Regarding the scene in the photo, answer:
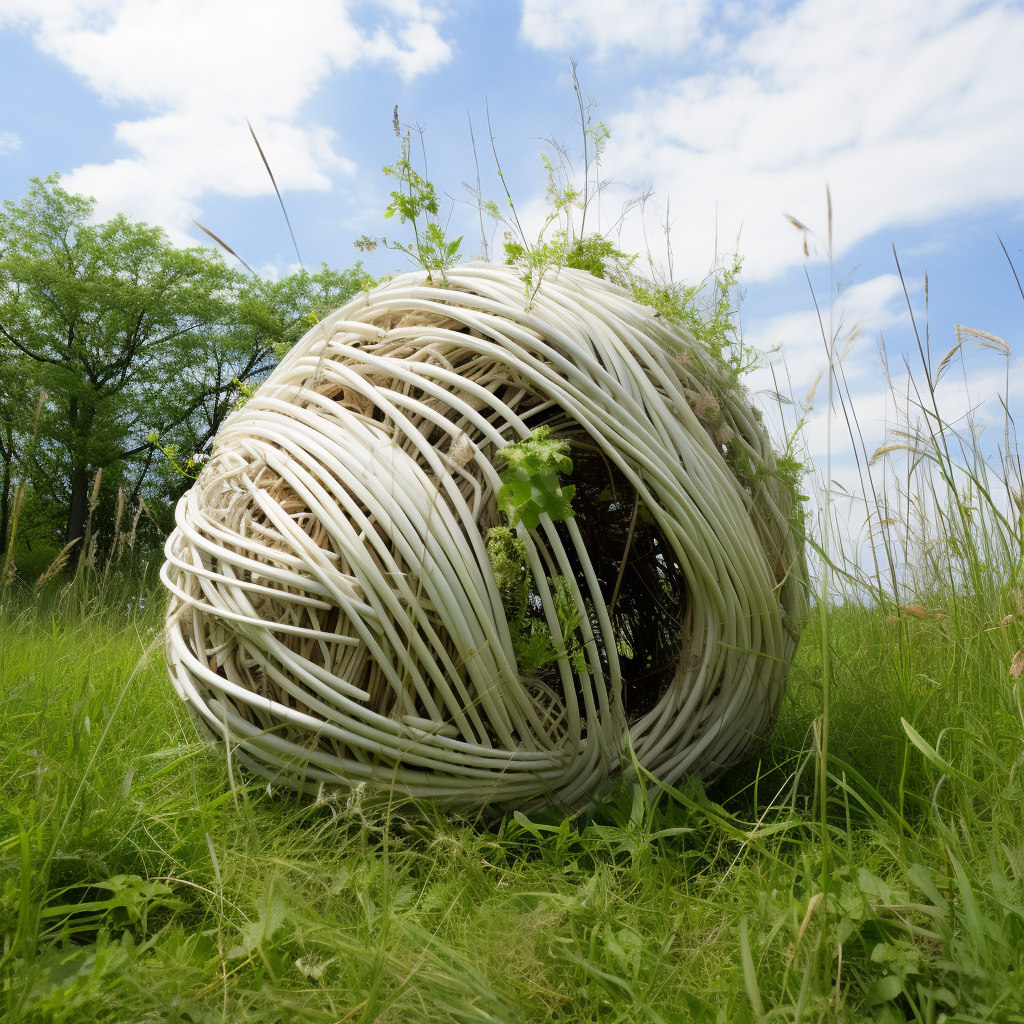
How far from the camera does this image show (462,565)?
1188 mm

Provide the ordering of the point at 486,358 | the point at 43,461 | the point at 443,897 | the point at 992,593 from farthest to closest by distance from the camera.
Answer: the point at 43,461 < the point at 992,593 < the point at 486,358 < the point at 443,897

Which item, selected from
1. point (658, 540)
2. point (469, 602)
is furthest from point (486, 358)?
point (658, 540)

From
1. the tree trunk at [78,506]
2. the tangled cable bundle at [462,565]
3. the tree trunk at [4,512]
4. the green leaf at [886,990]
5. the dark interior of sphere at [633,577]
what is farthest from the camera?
the tree trunk at [78,506]

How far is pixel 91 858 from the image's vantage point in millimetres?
1143

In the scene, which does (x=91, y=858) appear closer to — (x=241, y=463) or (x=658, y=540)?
(x=241, y=463)

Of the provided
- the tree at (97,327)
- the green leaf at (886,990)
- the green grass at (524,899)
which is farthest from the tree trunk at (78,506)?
the green leaf at (886,990)

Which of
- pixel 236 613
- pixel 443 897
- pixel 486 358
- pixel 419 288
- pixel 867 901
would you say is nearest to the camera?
pixel 867 901

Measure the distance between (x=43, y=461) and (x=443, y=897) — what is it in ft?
46.9

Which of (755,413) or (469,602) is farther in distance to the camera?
(755,413)

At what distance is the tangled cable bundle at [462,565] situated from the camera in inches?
47.1

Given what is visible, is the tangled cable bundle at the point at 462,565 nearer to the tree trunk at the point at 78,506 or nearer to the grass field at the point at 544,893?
the grass field at the point at 544,893

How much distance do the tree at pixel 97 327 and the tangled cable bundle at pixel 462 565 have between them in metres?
11.9

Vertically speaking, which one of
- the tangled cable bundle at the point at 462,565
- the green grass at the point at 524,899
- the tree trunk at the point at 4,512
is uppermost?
the tree trunk at the point at 4,512

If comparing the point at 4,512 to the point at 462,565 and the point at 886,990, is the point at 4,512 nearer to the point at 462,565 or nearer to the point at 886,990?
the point at 462,565
